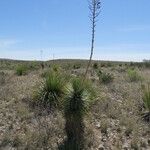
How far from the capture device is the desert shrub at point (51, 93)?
13.1 meters

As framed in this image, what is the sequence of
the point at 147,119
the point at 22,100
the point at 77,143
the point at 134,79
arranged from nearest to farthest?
the point at 77,143, the point at 147,119, the point at 22,100, the point at 134,79


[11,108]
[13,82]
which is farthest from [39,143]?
[13,82]

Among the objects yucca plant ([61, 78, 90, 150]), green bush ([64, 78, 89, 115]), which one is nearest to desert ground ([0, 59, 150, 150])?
yucca plant ([61, 78, 90, 150])

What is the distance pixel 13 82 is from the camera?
17531 mm

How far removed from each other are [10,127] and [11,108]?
1.43 m

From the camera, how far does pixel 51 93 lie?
43.7ft

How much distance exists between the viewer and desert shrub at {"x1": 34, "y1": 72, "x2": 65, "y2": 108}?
13109 mm

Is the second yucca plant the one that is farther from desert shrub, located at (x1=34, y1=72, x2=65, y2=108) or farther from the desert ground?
desert shrub, located at (x1=34, y1=72, x2=65, y2=108)

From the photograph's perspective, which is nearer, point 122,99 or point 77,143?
point 77,143

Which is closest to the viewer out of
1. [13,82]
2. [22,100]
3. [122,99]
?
[22,100]

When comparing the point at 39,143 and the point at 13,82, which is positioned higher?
the point at 13,82

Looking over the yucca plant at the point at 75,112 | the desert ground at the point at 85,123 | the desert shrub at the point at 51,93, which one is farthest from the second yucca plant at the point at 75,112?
the desert shrub at the point at 51,93

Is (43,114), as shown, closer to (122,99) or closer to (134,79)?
(122,99)

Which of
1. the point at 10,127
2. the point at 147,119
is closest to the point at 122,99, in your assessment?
the point at 147,119
